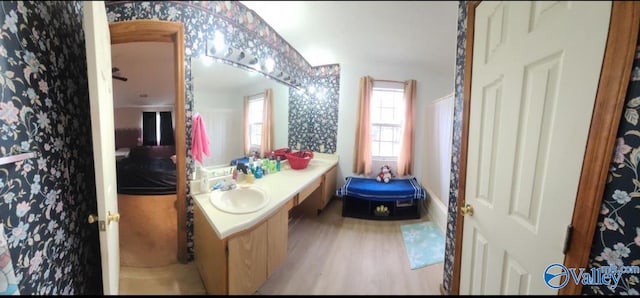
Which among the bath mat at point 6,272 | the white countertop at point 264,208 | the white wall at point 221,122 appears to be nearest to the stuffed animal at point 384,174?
the white countertop at point 264,208

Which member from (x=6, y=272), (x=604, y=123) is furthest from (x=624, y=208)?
(x=6, y=272)

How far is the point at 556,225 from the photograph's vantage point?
41 centimetres

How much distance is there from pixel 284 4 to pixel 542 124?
604mm

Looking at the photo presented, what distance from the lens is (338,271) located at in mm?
583

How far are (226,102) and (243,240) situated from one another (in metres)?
0.51

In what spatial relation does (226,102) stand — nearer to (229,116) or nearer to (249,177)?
(229,116)

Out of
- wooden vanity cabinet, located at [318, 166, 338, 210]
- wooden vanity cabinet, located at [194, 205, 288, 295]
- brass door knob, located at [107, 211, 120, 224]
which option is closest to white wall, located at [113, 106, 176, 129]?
brass door knob, located at [107, 211, 120, 224]

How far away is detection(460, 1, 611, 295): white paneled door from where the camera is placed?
1.12 ft

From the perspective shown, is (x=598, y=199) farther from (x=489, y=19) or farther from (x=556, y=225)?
(x=489, y=19)

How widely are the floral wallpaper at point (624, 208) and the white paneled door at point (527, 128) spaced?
0.51 feet

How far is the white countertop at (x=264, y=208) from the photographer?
2.20ft

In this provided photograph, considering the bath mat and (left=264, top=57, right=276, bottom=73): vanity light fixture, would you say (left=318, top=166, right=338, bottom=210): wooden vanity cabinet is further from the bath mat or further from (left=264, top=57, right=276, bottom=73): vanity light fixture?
the bath mat

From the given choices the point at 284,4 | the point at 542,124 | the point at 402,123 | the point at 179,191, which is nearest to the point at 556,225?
the point at 542,124

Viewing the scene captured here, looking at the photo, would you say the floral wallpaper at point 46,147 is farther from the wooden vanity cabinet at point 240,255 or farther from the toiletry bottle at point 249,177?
the toiletry bottle at point 249,177
